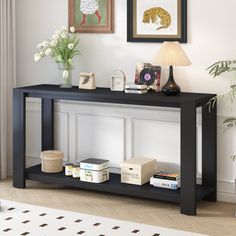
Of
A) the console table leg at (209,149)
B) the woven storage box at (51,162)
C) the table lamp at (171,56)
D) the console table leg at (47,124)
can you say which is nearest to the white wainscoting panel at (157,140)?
the console table leg at (209,149)

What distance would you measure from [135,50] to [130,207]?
1367 mm

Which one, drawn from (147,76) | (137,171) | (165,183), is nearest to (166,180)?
(165,183)

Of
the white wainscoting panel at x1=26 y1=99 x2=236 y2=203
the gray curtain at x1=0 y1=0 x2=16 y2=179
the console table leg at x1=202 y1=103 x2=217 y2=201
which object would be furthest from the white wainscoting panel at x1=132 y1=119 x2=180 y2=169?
the gray curtain at x1=0 y1=0 x2=16 y2=179

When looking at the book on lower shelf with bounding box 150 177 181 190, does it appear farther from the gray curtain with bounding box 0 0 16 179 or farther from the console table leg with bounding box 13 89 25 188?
the gray curtain with bounding box 0 0 16 179

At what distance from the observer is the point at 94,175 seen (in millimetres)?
4996

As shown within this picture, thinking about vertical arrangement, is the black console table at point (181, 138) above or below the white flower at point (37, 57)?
below

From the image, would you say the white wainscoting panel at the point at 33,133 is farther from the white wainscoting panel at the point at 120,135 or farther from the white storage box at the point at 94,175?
the white storage box at the point at 94,175

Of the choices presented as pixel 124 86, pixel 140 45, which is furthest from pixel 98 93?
pixel 140 45

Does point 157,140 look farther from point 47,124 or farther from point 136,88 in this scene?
point 47,124

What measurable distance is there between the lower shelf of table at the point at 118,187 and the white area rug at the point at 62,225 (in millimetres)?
441

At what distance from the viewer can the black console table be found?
451cm

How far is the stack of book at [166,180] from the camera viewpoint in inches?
187

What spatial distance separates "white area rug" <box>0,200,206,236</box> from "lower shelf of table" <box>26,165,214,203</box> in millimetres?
441

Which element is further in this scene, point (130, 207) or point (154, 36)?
point (154, 36)
